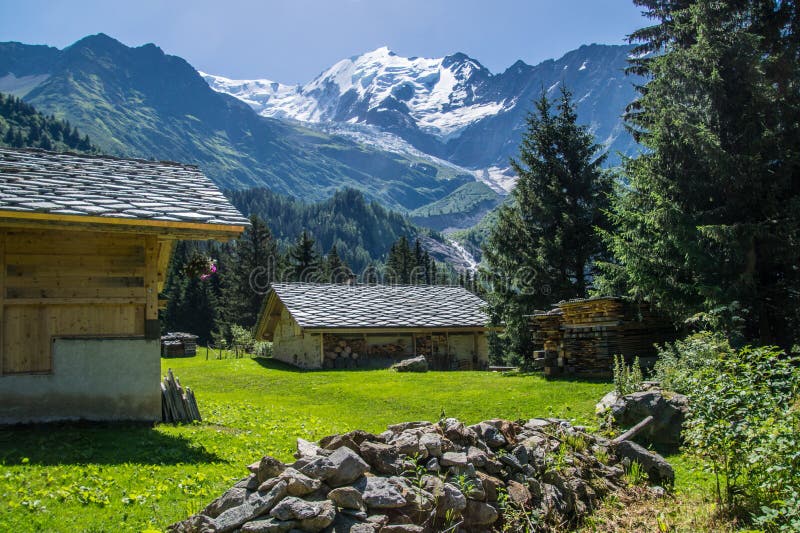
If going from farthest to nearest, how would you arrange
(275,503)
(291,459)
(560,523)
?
(291,459), (560,523), (275,503)

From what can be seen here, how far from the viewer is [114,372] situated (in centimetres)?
995

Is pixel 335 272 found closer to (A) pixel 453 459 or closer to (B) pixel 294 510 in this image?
(A) pixel 453 459

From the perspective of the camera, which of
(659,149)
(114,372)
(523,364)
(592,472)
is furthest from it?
(523,364)

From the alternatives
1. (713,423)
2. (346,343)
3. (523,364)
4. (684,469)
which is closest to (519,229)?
(523,364)

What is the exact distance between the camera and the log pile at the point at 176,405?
10.5 meters

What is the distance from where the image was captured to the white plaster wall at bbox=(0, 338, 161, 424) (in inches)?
369

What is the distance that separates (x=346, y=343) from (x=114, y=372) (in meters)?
16.3

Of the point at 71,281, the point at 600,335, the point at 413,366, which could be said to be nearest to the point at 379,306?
the point at 413,366

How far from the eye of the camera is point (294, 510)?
490cm

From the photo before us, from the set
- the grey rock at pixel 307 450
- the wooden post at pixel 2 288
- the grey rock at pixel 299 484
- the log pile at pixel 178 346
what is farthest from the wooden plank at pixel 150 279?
the log pile at pixel 178 346

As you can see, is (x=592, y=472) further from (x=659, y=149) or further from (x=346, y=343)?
(x=346, y=343)

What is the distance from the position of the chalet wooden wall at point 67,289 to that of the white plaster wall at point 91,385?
180 millimetres

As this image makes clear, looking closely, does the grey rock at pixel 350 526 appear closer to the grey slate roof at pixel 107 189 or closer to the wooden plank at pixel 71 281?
the grey slate roof at pixel 107 189

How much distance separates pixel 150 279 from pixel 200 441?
10.4 feet
